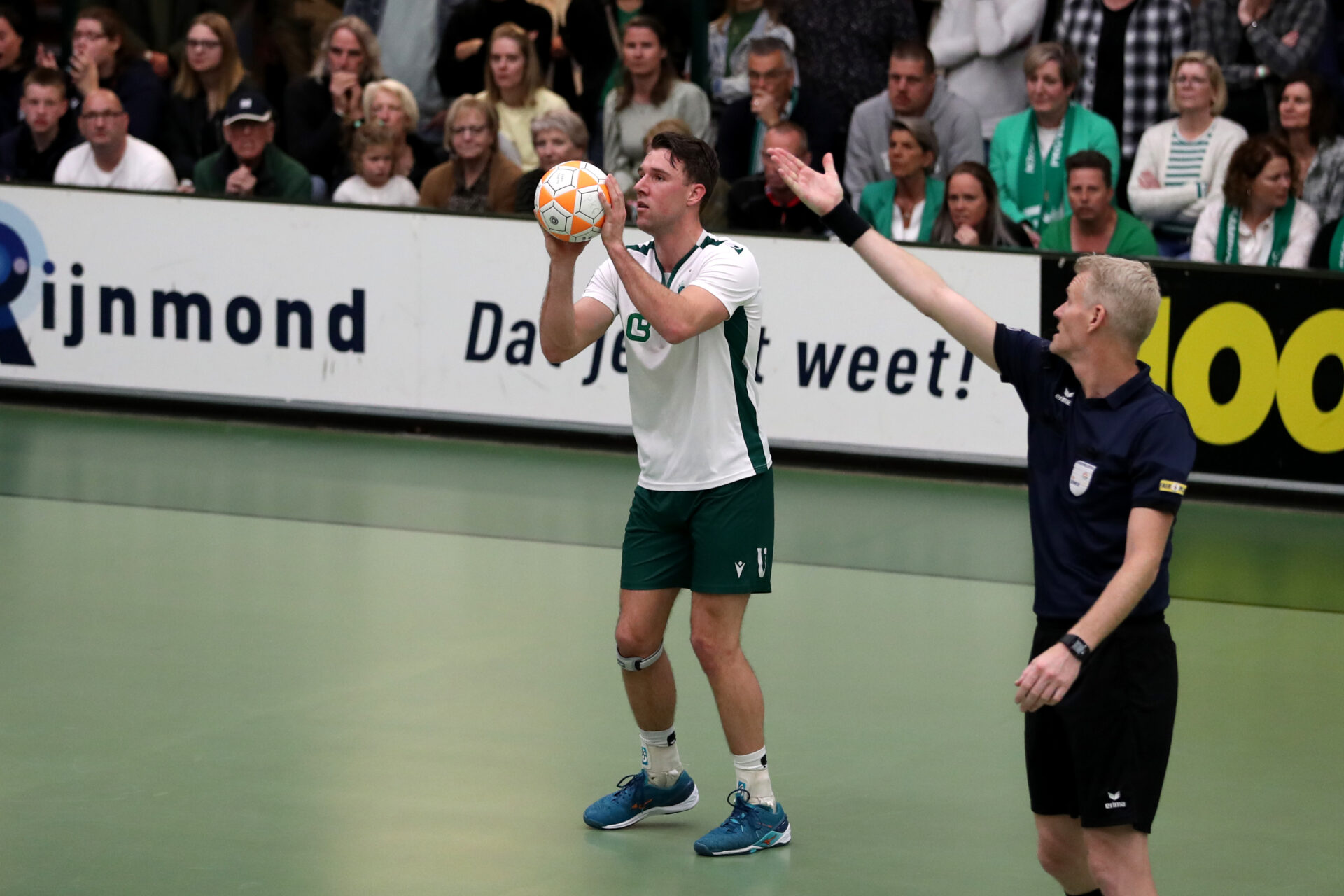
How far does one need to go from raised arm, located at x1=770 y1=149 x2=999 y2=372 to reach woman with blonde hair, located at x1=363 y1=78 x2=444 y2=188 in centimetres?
839

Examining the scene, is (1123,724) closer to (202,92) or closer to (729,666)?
(729,666)

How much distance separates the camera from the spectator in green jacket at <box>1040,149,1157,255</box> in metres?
11.3

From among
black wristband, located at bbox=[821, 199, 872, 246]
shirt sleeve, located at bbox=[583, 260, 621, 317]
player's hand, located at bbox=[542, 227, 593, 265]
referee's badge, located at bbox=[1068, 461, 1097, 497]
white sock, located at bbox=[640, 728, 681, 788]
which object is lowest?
white sock, located at bbox=[640, 728, 681, 788]

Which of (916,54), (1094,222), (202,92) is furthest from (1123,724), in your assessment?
(202,92)

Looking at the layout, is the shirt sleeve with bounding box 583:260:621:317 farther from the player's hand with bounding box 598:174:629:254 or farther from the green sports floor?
the green sports floor

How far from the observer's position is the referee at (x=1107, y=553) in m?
4.44

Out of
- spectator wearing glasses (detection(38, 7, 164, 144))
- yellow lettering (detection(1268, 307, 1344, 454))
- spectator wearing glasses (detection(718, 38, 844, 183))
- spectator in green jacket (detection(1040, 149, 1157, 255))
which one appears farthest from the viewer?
spectator wearing glasses (detection(38, 7, 164, 144))

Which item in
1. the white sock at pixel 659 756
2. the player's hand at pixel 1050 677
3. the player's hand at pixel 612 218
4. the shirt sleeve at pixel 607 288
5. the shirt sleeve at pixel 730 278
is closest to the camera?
the player's hand at pixel 1050 677

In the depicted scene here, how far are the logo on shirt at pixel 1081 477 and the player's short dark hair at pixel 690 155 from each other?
5.84ft

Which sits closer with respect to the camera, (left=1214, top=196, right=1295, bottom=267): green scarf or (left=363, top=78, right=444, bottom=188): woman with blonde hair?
(left=1214, top=196, right=1295, bottom=267): green scarf

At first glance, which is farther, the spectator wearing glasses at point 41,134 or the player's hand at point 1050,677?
the spectator wearing glasses at point 41,134

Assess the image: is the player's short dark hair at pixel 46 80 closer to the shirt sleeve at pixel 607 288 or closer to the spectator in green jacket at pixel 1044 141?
the spectator in green jacket at pixel 1044 141

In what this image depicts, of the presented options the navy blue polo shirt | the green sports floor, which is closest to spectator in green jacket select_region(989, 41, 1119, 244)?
the green sports floor

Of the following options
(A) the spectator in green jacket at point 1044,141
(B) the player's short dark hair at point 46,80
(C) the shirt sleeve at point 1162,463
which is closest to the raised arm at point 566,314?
(C) the shirt sleeve at point 1162,463
